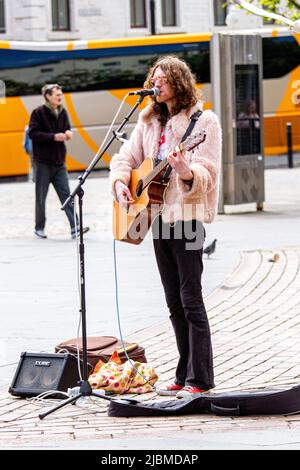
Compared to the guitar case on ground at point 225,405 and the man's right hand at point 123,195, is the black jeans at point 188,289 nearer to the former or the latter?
the man's right hand at point 123,195

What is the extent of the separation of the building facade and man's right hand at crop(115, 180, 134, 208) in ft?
104

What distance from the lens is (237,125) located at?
1939 cm

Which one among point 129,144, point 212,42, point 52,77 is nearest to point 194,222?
point 129,144

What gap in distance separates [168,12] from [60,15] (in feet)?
12.5

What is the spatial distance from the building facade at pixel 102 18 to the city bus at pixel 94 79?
238 inches

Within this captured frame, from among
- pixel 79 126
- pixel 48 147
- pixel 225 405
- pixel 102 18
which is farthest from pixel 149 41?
pixel 225 405

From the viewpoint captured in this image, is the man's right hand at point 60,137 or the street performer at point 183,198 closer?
the street performer at point 183,198

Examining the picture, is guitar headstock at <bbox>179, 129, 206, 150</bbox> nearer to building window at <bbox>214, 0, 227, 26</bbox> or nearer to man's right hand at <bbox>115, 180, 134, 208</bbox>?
man's right hand at <bbox>115, 180, 134, 208</bbox>

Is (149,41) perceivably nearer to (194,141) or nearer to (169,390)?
(169,390)

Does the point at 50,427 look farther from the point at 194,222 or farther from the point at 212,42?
the point at 212,42

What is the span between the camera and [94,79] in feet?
104

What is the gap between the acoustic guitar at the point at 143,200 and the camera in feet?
23.6

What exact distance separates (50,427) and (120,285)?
5.43 metres

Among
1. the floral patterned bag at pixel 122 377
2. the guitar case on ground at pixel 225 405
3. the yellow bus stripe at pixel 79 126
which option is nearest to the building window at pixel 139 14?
the yellow bus stripe at pixel 79 126
